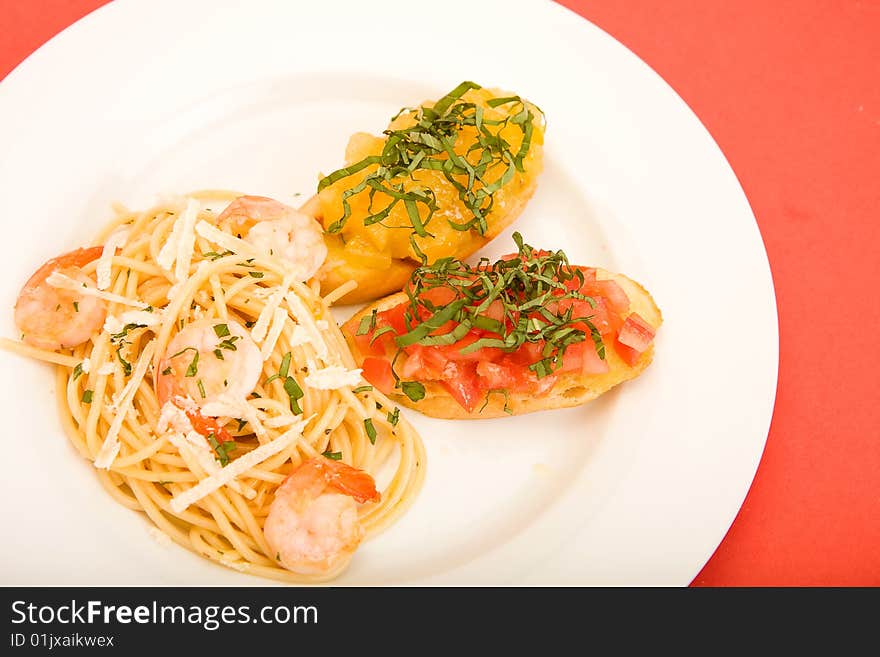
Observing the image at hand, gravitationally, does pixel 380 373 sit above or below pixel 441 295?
below

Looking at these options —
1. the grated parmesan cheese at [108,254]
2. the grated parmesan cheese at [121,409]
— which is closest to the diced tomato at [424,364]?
→ the grated parmesan cheese at [121,409]

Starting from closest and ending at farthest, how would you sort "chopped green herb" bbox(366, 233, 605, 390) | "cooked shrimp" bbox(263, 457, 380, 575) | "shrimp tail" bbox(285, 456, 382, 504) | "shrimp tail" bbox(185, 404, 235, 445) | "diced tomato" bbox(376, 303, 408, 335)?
1. "cooked shrimp" bbox(263, 457, 380, 575)
2. "shrimp tail" bbox(285, 456, 382, 504)
3. "shrimp tail" bbox(185, 404, 235, 445)
4. "chopped green herb" bbox(366, 233, 605, 390)
5. "diced tomato" bbox(376, 303, 408, 335)

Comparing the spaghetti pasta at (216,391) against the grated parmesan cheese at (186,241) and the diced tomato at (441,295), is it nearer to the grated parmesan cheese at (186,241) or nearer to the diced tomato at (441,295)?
the grated parmesan cheese at (186,241)

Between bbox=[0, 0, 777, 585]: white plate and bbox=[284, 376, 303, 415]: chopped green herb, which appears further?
bbox=[284, 376, 303, 415]: chopped green herb

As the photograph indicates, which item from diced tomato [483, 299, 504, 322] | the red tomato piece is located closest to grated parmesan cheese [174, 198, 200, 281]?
diced tomato [483, 299, 504, 322]

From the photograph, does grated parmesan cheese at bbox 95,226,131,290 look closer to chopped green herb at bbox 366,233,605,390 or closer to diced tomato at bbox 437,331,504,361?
chopped green herb at bbox 366,233,605,390

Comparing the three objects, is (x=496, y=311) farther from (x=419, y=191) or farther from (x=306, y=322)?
(x=306, y=322)

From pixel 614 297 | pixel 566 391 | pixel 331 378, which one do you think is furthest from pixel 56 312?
pixel 614 297
